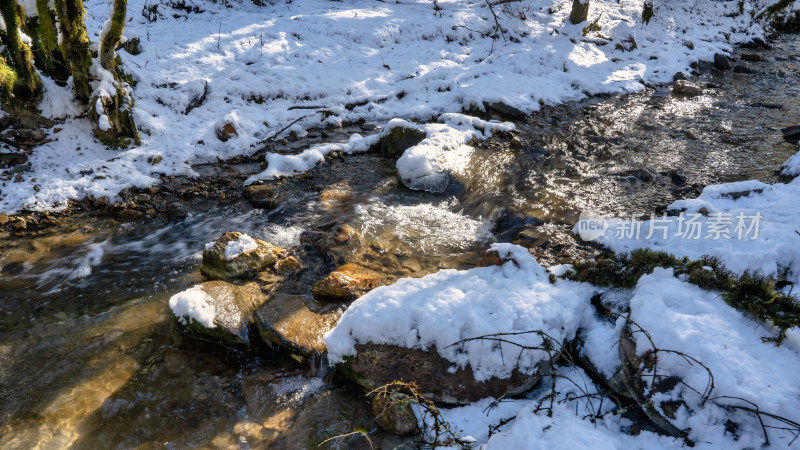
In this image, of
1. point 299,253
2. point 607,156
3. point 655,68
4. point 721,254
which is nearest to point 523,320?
point 721,254

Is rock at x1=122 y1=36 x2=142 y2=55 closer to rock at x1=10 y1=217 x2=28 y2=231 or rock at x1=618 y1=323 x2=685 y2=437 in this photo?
rock at x1=10 y1=217 x2=28 y2=231

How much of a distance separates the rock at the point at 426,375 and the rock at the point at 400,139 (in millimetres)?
5627

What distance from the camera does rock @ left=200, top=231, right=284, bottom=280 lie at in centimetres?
520

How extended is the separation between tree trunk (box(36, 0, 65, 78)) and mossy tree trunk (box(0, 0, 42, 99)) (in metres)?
0.28

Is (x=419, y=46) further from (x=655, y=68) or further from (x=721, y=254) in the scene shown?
(x=721, y=254)

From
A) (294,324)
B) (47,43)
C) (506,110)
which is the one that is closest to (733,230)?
(294,324)

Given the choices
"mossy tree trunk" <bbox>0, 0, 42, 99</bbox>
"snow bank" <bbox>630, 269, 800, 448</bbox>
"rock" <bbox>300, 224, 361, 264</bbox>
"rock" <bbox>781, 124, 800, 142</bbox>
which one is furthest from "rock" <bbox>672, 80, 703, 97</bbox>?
"mossy tree trunk" <bbox>0, 0, 42, 99</bbox>

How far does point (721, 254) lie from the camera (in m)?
4.11

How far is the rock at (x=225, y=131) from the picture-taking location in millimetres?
8820

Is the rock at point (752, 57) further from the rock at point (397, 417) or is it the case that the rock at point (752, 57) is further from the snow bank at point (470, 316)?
the rock at point (397, 417)

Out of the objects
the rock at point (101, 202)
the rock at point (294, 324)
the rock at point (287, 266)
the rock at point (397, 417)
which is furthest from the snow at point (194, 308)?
the rock at point (101, 202)

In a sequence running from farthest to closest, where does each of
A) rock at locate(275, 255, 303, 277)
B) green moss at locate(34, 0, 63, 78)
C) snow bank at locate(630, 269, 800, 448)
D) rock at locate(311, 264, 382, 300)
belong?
green moss at locate(34, 0, 63, 78)
rock at locate(275, 255, 303, 277)
rock at locate(311, 264, 382, 300)
snow bank at locate(630, 269, 800, 448)

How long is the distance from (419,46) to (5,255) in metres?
12.5

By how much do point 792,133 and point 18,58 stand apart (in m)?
15.1
